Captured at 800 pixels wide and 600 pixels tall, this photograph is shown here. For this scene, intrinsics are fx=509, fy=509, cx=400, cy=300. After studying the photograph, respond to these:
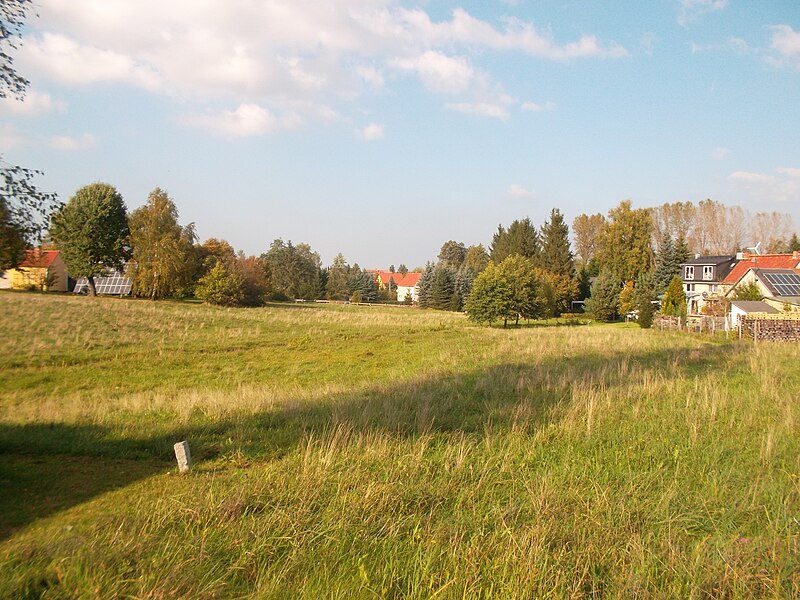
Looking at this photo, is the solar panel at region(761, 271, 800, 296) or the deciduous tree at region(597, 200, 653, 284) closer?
the solar panel at region(761, 271, 800, 296)

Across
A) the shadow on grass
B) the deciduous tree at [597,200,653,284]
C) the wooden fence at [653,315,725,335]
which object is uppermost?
the deciduous tree at [597,200,653,284]

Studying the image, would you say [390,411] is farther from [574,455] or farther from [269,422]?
[574,455]

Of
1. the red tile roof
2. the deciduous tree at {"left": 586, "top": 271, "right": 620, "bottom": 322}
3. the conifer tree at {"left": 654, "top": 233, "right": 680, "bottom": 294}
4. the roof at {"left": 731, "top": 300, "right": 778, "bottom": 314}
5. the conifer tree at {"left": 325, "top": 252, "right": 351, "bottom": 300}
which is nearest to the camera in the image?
the roof at {"left": 731, "top": 300, "right": 778, "bottom": 314}

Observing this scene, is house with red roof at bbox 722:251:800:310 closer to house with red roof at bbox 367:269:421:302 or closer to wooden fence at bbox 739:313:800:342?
wooden fence at bbox 739:313:800:342

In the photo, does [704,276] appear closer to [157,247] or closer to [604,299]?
[604,299]

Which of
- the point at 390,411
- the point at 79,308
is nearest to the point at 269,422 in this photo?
the point at 390,411

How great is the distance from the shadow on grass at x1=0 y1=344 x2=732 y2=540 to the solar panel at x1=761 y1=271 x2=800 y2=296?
A: 39192 millimetres

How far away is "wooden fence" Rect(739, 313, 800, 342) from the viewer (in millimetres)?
26766

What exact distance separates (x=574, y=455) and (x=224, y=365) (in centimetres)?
1726

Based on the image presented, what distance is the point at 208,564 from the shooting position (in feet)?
12.8

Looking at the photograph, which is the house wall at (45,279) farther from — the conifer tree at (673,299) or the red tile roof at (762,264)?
the red tile roof at (762,264)

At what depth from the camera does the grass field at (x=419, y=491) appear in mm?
3764

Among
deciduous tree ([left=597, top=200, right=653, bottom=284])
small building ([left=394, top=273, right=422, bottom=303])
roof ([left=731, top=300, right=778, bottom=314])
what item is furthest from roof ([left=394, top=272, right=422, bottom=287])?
roof ([left=731, top=300, right=778, bottom=314])

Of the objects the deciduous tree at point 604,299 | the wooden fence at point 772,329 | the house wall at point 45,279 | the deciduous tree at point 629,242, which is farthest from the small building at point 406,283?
the wooden fence at point 772,329
